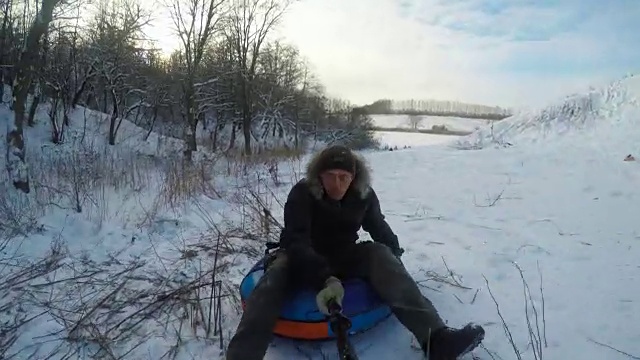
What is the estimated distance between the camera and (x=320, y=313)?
2182 millimetres

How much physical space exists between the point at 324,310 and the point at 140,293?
60.1 inches

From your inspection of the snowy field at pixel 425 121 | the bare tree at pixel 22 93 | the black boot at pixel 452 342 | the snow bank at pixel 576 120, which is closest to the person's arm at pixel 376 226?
the black boot at pixel 452 342

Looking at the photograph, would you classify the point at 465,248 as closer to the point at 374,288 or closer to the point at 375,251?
the point at 375,251

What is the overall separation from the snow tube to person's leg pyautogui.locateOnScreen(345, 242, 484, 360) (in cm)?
8

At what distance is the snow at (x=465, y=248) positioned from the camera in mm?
2289

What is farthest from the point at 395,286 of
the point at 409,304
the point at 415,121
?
the point at 415,121

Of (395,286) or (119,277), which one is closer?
(395,286)

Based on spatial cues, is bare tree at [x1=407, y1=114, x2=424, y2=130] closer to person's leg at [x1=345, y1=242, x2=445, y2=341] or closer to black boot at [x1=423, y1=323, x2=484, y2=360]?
person's leg at [x1=345, y1=242, x2=445, y2=341]

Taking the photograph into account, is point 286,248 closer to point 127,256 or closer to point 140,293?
point 140,293

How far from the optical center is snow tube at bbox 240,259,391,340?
2180 mm

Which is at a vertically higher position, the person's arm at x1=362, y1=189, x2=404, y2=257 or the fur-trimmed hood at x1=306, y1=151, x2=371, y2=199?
the fur-trimmed hood at x1=306, y1=151, x2=371, y2=199

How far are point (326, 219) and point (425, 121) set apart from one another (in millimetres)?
45793

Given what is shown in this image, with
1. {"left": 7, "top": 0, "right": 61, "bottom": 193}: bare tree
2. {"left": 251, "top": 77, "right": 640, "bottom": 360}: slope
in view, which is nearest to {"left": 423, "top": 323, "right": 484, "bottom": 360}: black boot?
{"left": 251, "top": 77, "right": 640, "bottom": 360}: slope

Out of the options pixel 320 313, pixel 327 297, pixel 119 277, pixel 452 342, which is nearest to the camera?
pixel 452 342
